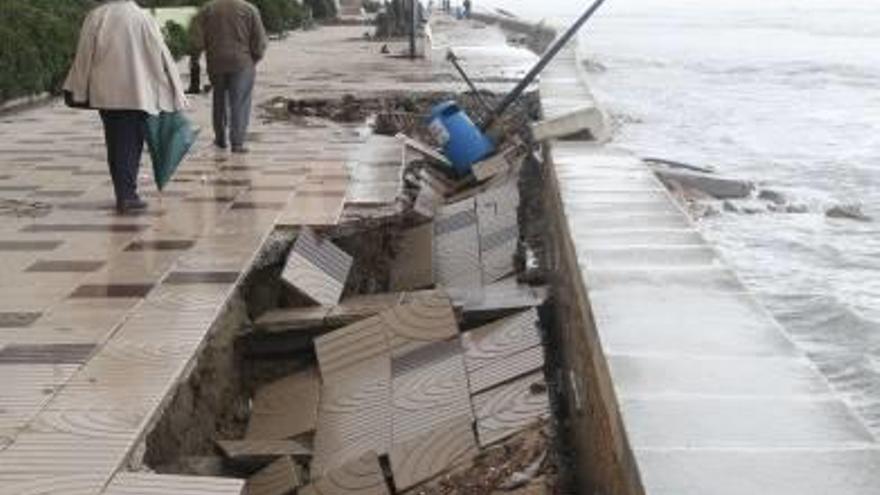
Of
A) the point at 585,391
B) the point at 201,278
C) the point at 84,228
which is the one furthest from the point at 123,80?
the point at 585,391

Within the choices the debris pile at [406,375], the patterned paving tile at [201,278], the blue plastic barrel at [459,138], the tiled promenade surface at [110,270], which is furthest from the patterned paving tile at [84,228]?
the blue plastic barrel at [459,138]

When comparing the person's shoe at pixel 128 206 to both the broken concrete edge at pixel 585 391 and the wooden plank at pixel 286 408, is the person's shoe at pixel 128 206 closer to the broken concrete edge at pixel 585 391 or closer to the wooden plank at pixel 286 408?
the wooden plank at pixel 286 408

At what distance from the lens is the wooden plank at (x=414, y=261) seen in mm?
7559

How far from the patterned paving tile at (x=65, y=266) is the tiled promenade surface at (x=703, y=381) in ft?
7.95

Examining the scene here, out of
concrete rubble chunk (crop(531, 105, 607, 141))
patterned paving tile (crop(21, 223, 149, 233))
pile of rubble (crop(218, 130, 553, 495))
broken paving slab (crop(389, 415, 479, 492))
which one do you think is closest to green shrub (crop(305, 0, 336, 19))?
concrete rubble chunk (crop(531, 105, 607, 141))

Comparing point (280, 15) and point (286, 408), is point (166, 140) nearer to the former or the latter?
point (286, 408)

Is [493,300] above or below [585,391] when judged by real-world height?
below

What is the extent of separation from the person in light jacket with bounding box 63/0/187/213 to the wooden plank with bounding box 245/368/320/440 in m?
2.34

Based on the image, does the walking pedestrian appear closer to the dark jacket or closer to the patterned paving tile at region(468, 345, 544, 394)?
the dark jacket

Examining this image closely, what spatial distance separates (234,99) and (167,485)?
7.50 m

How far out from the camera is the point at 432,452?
4945 mm

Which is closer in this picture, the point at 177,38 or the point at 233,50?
the point at 233,50

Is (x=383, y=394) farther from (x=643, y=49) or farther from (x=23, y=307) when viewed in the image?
(x=643, y=49)

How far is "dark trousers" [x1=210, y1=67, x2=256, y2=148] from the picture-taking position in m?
11.0
